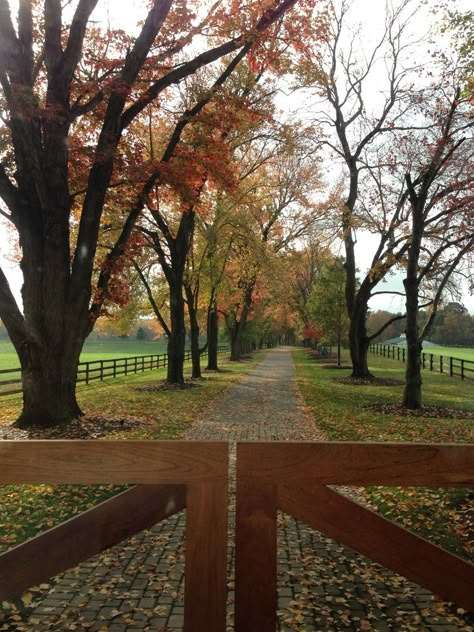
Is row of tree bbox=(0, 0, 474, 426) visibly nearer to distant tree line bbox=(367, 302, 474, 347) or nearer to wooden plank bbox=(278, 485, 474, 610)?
wooden plank bbox=(278, 485, 474, 610)

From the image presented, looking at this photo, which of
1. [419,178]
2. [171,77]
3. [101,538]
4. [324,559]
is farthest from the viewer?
[419,178]

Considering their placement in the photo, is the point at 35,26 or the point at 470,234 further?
the point at 470,234

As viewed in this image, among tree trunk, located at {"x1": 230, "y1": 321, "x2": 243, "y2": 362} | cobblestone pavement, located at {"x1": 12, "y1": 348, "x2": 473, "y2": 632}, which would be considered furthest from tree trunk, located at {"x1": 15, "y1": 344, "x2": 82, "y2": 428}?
tree trunk, located at {"x1": 230, "y1": 321, "x2": 243, "y2": 362}

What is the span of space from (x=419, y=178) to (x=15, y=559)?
14.0 m

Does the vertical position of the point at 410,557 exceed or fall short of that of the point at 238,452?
it falls short

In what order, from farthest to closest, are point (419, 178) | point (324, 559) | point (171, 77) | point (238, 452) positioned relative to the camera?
1. point (419, 178)
2. point (171, 77)
3. point (324, 559)
4. point (238, 452)

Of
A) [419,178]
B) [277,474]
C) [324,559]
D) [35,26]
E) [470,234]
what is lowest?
[324,559]

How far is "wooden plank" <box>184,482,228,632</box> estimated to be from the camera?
2443 millimetres

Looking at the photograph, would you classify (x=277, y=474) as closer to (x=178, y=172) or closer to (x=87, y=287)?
(x=87, y=287)

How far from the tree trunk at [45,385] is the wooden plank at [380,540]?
8978 mm

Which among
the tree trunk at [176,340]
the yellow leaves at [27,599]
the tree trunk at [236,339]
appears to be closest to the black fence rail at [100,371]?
the tree trunk at [176,340]

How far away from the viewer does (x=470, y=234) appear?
48.9 ft

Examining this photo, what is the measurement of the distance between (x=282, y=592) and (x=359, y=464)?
2177mm

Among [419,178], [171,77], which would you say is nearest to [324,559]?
[171,77]
